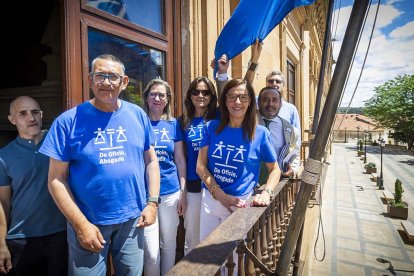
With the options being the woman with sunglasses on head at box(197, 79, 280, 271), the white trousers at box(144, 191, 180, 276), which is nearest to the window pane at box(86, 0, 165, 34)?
the woman with sunglasses on head at box(197, 79, 280, 271)

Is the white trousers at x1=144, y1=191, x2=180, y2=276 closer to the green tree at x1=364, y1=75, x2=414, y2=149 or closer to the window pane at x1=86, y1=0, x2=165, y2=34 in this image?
the window pane at x1=86, y1=0, x2=165, y2=34

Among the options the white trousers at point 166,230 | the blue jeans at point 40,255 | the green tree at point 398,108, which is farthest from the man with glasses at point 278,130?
the green tree at point 398,108

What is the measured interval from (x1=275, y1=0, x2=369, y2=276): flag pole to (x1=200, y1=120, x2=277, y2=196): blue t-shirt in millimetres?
687

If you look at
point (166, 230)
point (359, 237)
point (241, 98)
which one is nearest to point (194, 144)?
point (241, 98)

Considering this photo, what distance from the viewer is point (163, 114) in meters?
2.28

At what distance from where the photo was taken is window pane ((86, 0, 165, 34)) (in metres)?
2.37

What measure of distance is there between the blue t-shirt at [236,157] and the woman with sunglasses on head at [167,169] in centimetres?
36

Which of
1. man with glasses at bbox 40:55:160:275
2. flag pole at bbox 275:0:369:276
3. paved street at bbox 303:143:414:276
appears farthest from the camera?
paved street at bbox 303:143:414:276

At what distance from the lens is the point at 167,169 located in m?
2.18

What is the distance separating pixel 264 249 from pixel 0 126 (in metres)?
2.53

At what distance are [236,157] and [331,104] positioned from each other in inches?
37.1

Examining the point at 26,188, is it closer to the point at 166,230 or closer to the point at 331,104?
the point at 166,230

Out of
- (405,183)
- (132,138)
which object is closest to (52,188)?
(132,138)

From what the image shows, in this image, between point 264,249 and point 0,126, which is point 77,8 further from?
point 264,249
